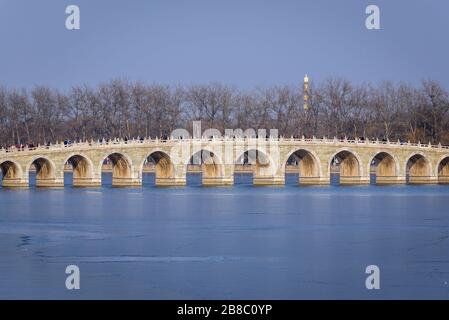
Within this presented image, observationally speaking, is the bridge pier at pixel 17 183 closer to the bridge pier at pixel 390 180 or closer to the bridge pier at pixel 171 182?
the bridge pier at pixel 171 182

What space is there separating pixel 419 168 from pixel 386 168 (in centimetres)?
333

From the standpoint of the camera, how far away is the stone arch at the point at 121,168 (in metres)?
73.1

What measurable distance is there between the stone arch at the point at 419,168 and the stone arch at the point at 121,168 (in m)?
21.7

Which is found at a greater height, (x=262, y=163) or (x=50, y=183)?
(x=262, y=163)

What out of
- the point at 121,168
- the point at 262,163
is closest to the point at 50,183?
the point at 121,168

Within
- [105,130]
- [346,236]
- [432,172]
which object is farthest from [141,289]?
[105,130]

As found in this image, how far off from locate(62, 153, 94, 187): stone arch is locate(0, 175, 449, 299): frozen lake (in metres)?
7.35

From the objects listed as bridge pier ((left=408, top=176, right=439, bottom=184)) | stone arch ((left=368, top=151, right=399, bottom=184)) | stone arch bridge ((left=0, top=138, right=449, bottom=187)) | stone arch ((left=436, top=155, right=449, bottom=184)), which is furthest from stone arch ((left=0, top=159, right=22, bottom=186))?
stone arch ((left=436, top=155, right=449, bottom=184))

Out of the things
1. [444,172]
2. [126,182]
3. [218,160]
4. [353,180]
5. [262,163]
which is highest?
[218,160]

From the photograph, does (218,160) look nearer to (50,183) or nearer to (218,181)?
(218,181)

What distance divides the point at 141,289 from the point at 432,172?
5588 cm

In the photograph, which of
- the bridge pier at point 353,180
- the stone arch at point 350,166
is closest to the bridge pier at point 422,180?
the bridge pier at point 353,180

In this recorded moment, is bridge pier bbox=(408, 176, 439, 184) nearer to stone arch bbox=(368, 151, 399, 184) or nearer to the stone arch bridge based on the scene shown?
the stone arch bridge

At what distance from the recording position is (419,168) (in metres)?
83.4
